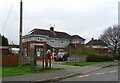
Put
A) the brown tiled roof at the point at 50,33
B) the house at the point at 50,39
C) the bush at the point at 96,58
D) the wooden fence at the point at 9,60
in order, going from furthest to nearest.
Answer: the brown tiled roof at the point at 50,33
the house at the point at 50,39
the bush at the point at 96,58
the wooden fence at the point at 9,60

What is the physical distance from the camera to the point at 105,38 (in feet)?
139

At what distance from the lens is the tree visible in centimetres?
4072

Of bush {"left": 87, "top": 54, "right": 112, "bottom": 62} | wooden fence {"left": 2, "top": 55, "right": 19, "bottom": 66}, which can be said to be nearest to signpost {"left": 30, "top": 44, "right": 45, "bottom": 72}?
wooden fence {"left": 2, "top": 55, "right": 19, "bottom": 66}

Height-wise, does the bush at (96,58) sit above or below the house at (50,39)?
below

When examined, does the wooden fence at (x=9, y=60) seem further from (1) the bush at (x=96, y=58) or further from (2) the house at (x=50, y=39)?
(2) the house at (x=50, y=39)

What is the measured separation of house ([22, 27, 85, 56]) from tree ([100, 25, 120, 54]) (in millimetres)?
13845

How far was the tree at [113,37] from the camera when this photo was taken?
1603 inches

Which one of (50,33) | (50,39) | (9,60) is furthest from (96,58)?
(50,33)

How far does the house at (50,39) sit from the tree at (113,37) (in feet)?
45.4

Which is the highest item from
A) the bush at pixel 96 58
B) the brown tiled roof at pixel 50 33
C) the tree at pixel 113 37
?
the brown tiled roof at pixel 50 33

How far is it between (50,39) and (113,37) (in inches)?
674

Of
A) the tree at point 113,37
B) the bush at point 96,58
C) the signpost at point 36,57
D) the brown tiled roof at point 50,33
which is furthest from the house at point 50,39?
the signpost at point 36,57

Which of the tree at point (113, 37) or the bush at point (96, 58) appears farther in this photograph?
the tree at point (113, 37)

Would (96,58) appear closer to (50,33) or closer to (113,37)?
(113,37)
